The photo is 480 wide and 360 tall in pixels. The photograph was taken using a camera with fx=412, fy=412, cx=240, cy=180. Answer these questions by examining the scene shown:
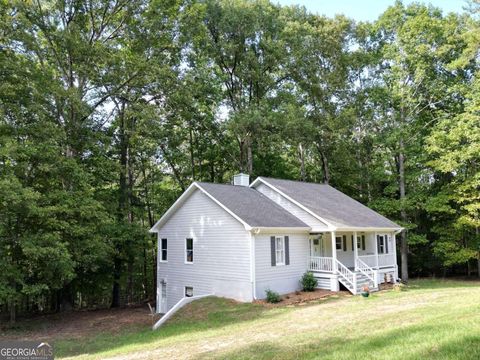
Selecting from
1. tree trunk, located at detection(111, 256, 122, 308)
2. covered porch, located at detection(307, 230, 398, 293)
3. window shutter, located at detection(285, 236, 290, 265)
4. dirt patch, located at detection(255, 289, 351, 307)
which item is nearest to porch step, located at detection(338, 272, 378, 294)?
covered porch, located at detection(307, 230, 398, 293)

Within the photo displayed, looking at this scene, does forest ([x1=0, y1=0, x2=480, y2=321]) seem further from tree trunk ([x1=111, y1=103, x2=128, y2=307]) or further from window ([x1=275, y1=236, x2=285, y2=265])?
window ([x1=275, y1=236, x2=285, y2=265])

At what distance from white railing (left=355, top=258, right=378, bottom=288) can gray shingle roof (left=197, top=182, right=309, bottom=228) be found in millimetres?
3325

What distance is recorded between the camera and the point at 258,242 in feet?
59.1

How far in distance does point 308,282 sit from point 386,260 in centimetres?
655

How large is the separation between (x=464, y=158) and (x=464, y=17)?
33.8 feet

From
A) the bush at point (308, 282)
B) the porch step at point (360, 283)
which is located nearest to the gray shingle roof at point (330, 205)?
the porch step at point (360, 283)

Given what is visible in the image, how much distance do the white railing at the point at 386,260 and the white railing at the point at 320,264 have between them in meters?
4.53

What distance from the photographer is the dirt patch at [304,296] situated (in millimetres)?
16812

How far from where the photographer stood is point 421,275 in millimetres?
33000

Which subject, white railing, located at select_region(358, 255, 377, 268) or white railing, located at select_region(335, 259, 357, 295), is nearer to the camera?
white railing, located at select_region(335, 259, 357, 295)

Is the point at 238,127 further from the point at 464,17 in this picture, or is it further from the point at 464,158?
the point at 464,17

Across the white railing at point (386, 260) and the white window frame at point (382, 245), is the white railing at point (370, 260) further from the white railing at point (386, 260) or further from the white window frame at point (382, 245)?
the white window frame at point (382, 245)

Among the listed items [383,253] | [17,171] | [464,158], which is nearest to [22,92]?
[17,171]

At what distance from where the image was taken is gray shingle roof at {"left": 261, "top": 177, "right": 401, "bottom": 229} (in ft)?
68.3
